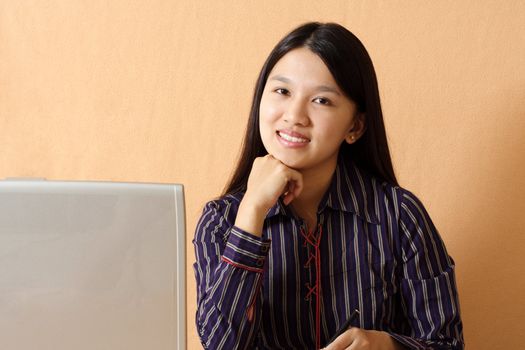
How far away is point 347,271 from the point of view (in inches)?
58.3

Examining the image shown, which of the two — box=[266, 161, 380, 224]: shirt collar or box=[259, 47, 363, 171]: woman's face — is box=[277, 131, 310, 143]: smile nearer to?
box=[259, 47, 363, 171]: woman's face

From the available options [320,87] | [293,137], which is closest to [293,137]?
[293,137]

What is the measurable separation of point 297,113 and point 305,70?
0.28 feet

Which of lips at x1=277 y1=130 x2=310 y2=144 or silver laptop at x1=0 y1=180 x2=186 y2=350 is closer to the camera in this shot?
silver laptop at x1=0 y1=180 x2=186 y2=350

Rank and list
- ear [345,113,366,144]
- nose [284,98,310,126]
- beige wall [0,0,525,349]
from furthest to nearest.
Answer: beige wall [0,0,525,349] < ear [345,113,366,144] < nose [284,98,310,126]

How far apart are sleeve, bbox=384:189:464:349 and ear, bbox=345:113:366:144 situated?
0.14 m

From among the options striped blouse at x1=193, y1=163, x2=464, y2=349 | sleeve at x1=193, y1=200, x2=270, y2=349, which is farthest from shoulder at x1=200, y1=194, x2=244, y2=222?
sleeve at x1=193, y1=200, x2=270, y2=349

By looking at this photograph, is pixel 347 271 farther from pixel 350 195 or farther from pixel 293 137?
pixel 293 137

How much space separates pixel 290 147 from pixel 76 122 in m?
0.82

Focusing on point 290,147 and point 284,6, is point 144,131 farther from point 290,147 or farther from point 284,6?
point 290,147

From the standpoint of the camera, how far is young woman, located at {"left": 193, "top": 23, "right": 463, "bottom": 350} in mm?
1437

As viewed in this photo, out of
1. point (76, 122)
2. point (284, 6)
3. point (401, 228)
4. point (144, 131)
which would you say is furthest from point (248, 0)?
point (401, 228)

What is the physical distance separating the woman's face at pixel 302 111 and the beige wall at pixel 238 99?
1.30 feet

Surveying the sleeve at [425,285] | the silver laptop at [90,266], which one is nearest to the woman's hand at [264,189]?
the sleeve at [425,285]
